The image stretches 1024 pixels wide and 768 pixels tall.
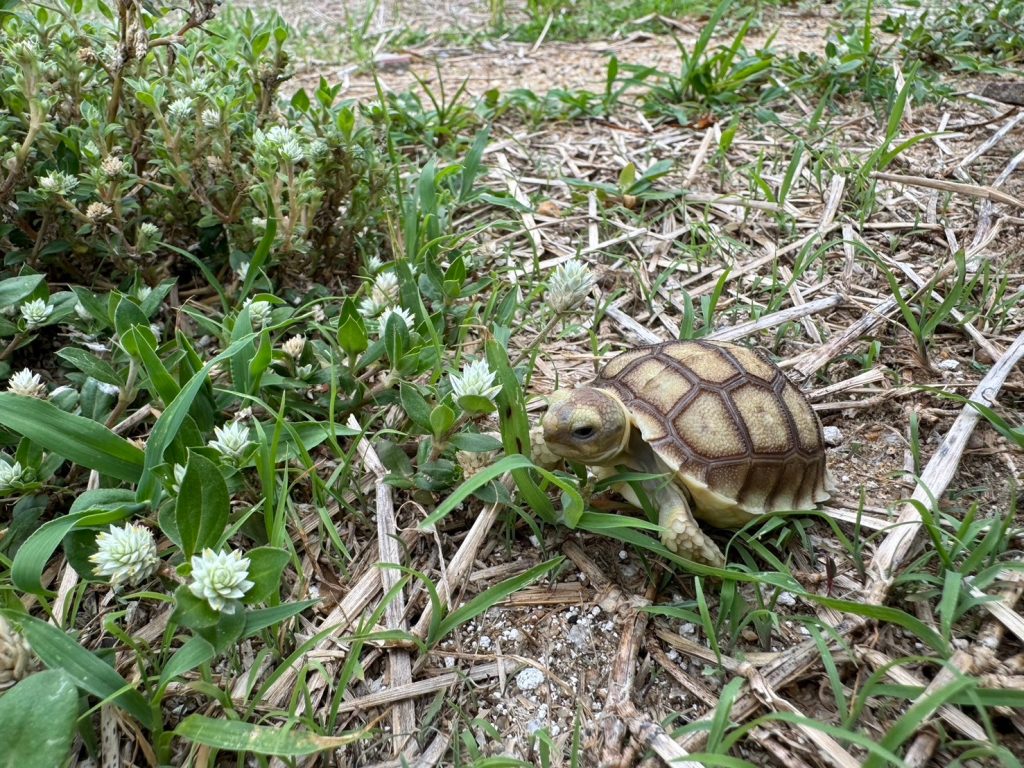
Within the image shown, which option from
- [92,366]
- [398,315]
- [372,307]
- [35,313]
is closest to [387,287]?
[372,307]

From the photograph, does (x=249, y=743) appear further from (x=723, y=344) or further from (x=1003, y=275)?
(x=1003, y=275)

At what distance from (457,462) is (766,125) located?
2.77 meters

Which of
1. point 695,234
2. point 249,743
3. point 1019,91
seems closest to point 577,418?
point 249,743

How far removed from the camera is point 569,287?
1.89m

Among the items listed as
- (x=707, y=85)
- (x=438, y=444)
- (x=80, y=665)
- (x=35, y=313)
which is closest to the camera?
(x=80, y=665)

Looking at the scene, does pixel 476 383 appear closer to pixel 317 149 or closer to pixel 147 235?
pixel 317 149

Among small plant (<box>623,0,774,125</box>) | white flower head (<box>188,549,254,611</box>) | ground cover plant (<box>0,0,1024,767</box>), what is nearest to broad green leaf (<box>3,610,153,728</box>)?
ground cover plant (<box>0,0,1024,767</box>)

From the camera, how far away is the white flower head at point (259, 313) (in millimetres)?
1947

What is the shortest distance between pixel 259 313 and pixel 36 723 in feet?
3.62

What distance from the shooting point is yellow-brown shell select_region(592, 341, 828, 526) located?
1693 mm

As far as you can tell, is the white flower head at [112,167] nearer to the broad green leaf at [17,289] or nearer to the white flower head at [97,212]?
the white flower head at [97,212]

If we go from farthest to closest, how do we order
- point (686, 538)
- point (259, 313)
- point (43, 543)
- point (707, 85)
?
point (707, 85)
point (259, 313)
point (686, 538)
point (43, 543)

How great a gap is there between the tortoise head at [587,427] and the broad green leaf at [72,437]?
0.94 meters

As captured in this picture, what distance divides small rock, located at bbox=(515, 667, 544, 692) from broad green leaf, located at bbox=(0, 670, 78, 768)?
80cm
